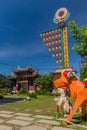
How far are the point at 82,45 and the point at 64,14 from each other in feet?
127

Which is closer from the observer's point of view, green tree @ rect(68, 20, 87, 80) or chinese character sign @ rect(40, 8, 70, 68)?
green tree @ rect(68, 20, 87, 80)

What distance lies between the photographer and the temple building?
6022 centimetres

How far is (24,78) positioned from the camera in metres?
62.4

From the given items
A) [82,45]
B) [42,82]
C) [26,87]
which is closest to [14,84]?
[26,87]

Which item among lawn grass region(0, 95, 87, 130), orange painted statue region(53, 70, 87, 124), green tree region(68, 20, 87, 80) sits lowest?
lawn grass region(0, 95, 87, 130)

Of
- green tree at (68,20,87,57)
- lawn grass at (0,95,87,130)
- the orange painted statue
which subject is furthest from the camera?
green tree at (68,20,87,57)

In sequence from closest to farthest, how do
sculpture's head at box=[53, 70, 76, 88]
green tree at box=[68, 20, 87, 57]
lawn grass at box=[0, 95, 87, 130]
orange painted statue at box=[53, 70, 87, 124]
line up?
orange painted statue at box=[53, 70, 87, 124] < sculpture's head at box=[53, 70, 76, 88] < lawn grass at box=[0, 95, 87, 130] < green tree at box=[68, 20, 87, 57]

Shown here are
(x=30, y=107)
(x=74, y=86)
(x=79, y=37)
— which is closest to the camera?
(x=74, y=86)

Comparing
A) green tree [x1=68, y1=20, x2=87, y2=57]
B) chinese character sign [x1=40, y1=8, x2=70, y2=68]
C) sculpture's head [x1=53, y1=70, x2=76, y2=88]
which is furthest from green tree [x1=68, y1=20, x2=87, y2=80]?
chinese character sign [x1=40, y1=8, x2=70, y2=68]

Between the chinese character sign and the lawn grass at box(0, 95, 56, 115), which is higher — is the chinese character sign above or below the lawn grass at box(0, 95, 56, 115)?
above

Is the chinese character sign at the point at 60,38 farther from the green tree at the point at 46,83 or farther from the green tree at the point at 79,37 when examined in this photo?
the green tree at the point at 79,37

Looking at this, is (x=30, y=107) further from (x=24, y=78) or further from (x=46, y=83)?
(x=24, y=78)

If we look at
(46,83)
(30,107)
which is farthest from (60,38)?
(30,107)

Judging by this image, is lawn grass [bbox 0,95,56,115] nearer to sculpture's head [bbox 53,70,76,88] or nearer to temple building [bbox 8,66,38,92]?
sculpture's head [bbox 53,70,76,88]
